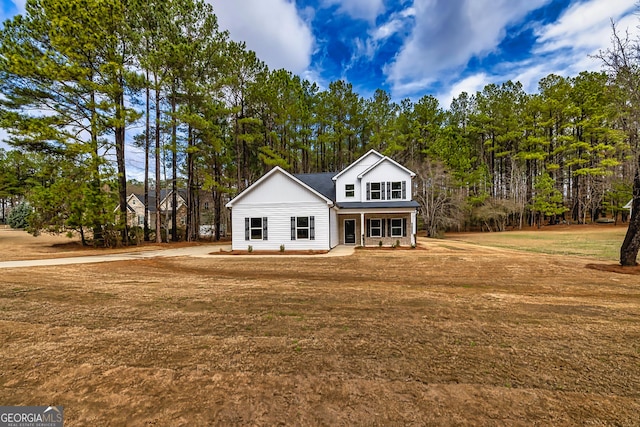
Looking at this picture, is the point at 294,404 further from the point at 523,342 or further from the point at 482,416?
the point at 523,342

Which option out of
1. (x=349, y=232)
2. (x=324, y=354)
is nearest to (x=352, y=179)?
(x=349, y=232)

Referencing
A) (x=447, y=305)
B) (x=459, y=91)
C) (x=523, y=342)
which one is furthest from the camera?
(x=459, y=91)

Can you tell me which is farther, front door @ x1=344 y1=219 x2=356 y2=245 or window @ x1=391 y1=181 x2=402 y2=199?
front door @ x1=344 y1=219 x2=356 y2=245

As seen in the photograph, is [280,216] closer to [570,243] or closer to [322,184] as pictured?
[322,184]

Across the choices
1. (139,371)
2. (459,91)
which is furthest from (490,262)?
(459,91)

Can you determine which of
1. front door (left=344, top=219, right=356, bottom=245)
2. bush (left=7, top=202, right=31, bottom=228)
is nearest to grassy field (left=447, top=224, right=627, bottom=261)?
front door (left=344, top=219, right=356, bottom=245)

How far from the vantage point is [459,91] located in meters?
39.8

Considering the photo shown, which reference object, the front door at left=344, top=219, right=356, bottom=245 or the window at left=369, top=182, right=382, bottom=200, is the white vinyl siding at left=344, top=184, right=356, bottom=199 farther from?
the front door at left=344, top=219, right=356, bottom=245

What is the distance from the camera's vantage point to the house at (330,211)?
1708 cm

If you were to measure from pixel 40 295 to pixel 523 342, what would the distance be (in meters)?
9.92

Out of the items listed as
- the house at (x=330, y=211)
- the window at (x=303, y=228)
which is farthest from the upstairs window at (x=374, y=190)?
the window at (x=303, y=228)

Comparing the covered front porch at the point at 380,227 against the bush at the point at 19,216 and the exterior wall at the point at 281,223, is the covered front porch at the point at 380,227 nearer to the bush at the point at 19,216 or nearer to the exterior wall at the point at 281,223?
the exterior wall at the point at 281,223

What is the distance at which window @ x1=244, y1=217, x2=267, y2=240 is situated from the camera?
17.5m

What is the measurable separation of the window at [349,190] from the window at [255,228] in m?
6.28
